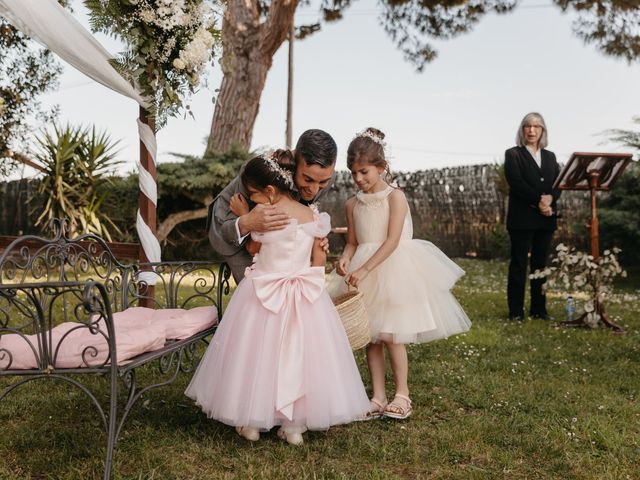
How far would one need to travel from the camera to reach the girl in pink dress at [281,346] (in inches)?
103

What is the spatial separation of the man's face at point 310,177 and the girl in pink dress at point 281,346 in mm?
43

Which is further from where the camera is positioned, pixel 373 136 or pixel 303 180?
pixel 373 136

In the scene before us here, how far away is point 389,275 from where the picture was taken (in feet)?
10.5

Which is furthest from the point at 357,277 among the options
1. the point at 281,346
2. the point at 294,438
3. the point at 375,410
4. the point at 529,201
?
the point at 529,201

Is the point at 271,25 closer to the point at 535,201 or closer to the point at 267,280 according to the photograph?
the point at 535,201

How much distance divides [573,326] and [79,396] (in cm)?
439

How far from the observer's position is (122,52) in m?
4.03

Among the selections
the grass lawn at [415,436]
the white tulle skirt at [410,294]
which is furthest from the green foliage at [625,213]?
the white tulle skirt at [410,294]

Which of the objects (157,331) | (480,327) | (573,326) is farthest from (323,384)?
(573,326)

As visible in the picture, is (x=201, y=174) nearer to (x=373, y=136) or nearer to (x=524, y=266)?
(x=524, y=266)

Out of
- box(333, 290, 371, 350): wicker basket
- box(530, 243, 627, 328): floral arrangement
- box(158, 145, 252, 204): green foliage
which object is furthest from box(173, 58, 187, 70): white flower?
box(158, 145, 252, 204): green foliage

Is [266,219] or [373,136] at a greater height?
[373,136]

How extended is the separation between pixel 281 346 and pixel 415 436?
82 cm

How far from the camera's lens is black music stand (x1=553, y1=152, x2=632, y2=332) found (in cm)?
578
